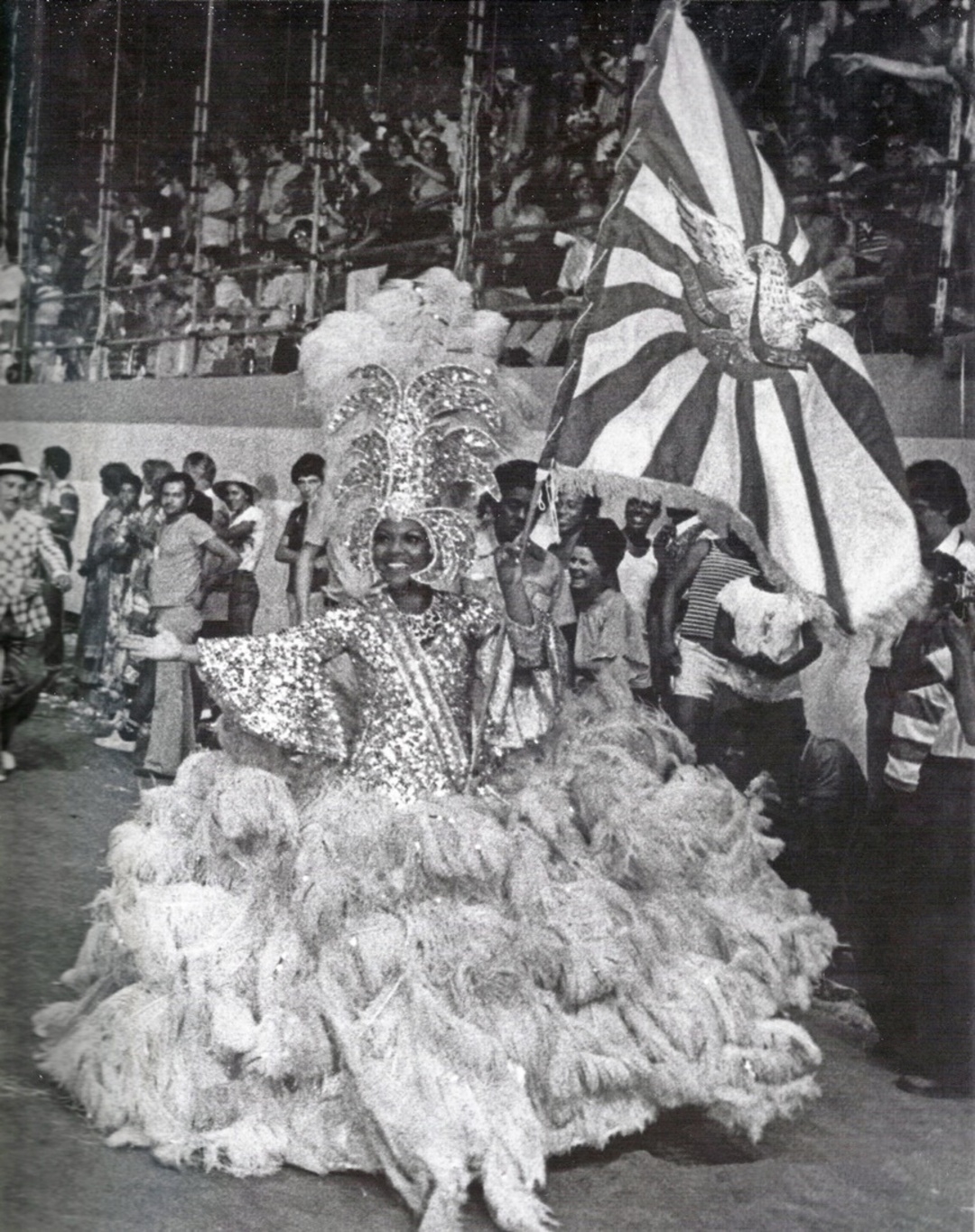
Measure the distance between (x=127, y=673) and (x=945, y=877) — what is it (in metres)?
2.01

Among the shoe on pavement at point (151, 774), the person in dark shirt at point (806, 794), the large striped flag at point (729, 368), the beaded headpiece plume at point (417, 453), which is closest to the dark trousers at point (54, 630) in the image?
the shoe on pavement at point (151, 774)

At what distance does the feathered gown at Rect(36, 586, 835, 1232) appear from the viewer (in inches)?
112

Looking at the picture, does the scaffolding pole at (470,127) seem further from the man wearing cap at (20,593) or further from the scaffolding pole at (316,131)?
the man wearing cap at (20,593)

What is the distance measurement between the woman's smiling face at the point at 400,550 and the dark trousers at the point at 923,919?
1.28 metres

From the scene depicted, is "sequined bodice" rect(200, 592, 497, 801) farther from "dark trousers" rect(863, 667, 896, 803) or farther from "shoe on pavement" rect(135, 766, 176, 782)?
"dark trousers" rect(863, 667, 896, 803)

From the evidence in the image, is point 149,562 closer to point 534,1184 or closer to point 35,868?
point 35,868

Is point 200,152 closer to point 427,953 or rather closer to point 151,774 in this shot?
point 151,774

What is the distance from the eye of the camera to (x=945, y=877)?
3.26 metres

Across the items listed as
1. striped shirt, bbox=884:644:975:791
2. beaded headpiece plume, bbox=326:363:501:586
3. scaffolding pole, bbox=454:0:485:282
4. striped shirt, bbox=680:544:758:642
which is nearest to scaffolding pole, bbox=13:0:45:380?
beaded headpiece plume, bbox=326:363:501:586

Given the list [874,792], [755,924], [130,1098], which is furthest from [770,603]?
[130,1098]

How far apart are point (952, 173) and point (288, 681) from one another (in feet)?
6.52

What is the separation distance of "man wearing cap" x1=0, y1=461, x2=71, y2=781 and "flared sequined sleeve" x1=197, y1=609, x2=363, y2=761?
391 mm

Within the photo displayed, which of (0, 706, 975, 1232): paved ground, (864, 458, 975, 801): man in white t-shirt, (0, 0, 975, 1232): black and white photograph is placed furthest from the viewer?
(864, 458, 975, 801): man in white t-shirt

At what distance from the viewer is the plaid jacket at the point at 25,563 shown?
3.13m
